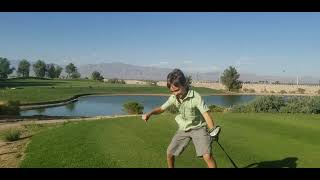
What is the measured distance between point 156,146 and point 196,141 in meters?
4.53

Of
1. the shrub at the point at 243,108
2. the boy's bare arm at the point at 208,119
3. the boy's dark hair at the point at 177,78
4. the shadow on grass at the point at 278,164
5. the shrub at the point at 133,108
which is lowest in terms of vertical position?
the shrub at the point at 133,108

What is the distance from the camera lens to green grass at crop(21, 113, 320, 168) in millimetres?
10031

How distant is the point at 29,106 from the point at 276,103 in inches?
996

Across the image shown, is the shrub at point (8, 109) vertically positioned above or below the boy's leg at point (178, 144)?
below

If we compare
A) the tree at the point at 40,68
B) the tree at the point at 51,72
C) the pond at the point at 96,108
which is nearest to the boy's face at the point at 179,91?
the pond at the point at 96,108

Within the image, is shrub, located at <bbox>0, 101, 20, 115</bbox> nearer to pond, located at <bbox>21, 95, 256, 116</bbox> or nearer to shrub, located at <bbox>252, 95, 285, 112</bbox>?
pond, located at <bbox>21, 95, 256, 116</bbox>

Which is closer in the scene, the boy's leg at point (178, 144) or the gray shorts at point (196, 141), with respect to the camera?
the gray shorts at point (196, 141)

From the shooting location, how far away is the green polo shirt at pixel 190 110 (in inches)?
299

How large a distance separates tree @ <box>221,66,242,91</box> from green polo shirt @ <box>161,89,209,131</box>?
64.6 m

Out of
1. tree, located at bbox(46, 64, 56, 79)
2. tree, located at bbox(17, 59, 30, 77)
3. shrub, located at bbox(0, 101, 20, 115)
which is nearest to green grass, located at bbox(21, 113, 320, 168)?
shrub, located at bbox(0, 101, 20, 115)

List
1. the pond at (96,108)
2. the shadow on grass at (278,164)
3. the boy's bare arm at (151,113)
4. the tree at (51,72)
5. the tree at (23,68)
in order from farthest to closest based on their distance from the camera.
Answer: the tree at (23,68), the tree at (51,72), the pond at (96,108), the shadow on grass at (278,164), the boy's bare arm at (151,113)

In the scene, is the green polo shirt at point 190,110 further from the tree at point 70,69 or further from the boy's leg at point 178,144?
the tree at point 70,69
